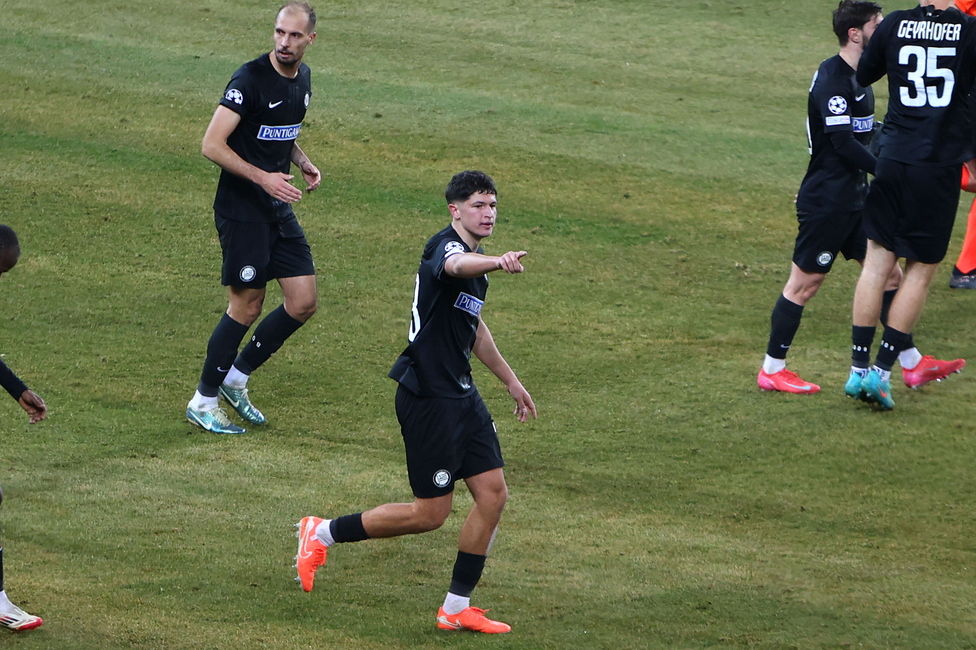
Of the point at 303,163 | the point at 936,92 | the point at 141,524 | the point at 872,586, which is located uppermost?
the point at 936,92

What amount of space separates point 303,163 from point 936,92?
3.91 metres

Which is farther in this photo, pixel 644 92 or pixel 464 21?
pixel 464 21

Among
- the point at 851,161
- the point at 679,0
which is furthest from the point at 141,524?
the point at 679,0

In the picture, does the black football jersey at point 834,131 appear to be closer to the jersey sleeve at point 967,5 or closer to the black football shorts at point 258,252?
the jersey sleeve at point 967,5

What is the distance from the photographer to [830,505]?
611 centimetres

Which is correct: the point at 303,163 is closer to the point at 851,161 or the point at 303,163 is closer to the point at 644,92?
the point at 851,161

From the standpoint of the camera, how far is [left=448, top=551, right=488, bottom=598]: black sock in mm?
4805

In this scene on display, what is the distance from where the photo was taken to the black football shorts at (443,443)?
15.8 feet

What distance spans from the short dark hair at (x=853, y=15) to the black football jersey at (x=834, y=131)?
0.18 m

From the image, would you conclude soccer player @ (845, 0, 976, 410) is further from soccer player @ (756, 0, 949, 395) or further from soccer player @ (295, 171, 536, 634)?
soccer player @ (295, 171, 536, 634)

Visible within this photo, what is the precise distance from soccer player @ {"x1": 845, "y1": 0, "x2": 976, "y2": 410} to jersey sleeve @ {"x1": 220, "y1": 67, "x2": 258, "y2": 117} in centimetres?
370

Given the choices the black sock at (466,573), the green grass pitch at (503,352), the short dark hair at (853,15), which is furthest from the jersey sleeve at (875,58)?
the black sock at (466,573)

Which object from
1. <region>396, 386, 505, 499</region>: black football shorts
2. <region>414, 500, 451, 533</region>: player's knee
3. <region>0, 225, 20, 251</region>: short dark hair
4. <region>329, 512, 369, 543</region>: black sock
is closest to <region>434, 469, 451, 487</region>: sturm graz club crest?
<region>396, 386, 505, 499</region>: black football shorts

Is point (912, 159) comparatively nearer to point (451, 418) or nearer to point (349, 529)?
point (451, 418)
